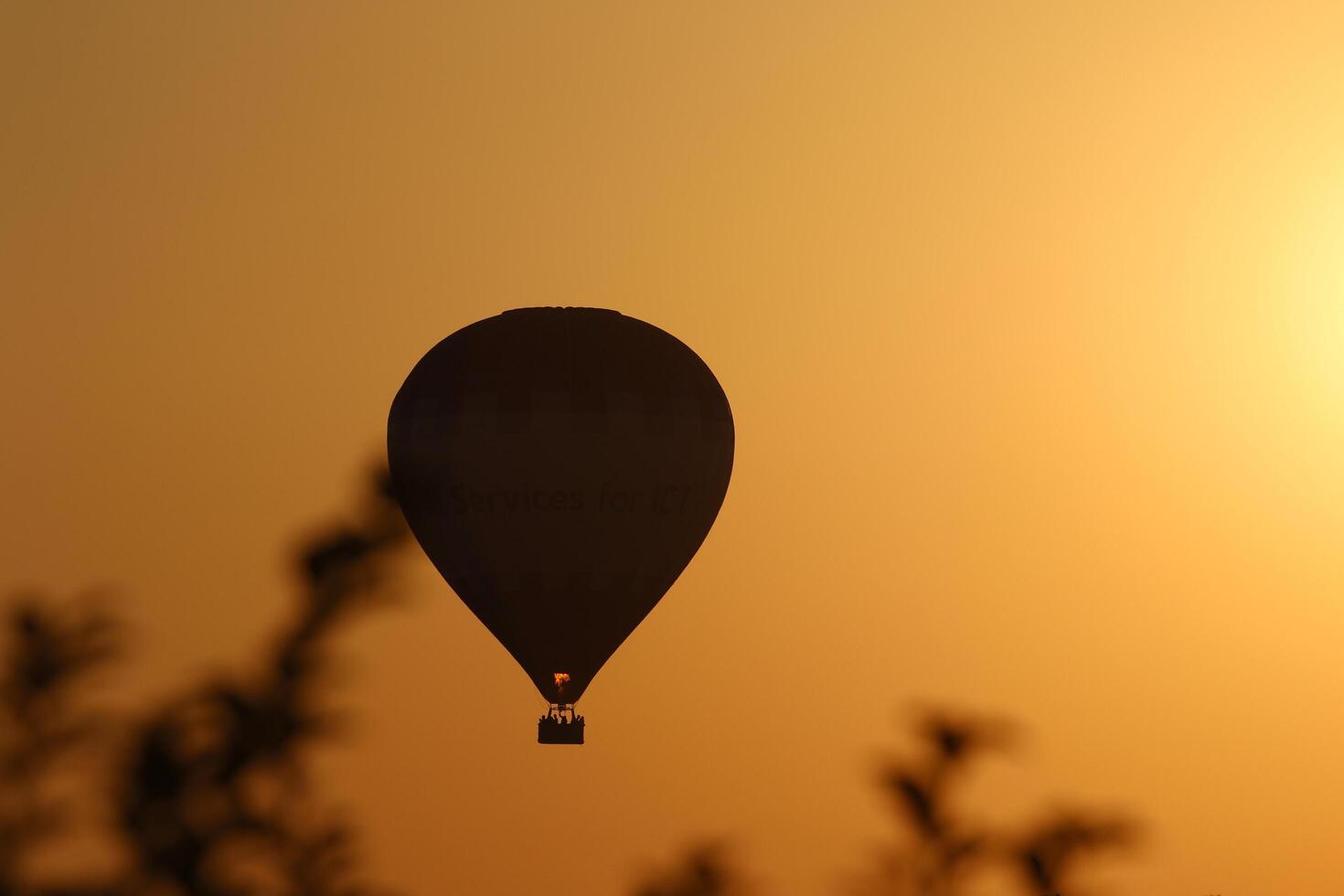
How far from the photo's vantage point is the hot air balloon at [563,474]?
4762 centimetres

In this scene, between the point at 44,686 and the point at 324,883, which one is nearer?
the point at 44,686

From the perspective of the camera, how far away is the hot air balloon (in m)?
47.6

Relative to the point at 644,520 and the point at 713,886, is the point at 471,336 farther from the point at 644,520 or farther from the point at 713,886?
the point at 713,886

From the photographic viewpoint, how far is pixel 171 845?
18.5ft

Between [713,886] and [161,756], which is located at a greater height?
[161,756]

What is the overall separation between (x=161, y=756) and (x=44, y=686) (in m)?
0.61

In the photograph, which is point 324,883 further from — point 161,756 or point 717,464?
point 717,464

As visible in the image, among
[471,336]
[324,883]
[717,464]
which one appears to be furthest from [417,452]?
[324,883]

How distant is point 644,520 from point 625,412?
259cm

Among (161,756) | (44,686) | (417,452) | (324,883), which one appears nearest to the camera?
(161,756)

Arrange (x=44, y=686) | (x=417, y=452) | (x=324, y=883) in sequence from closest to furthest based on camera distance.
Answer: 1. (x=44, y=686)
2. (x=324, y=883)
3. (x=417, y=452)

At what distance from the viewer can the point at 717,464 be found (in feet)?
161

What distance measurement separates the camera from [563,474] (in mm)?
47781

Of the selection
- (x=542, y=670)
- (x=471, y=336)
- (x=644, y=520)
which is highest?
(x=471, y=336)
